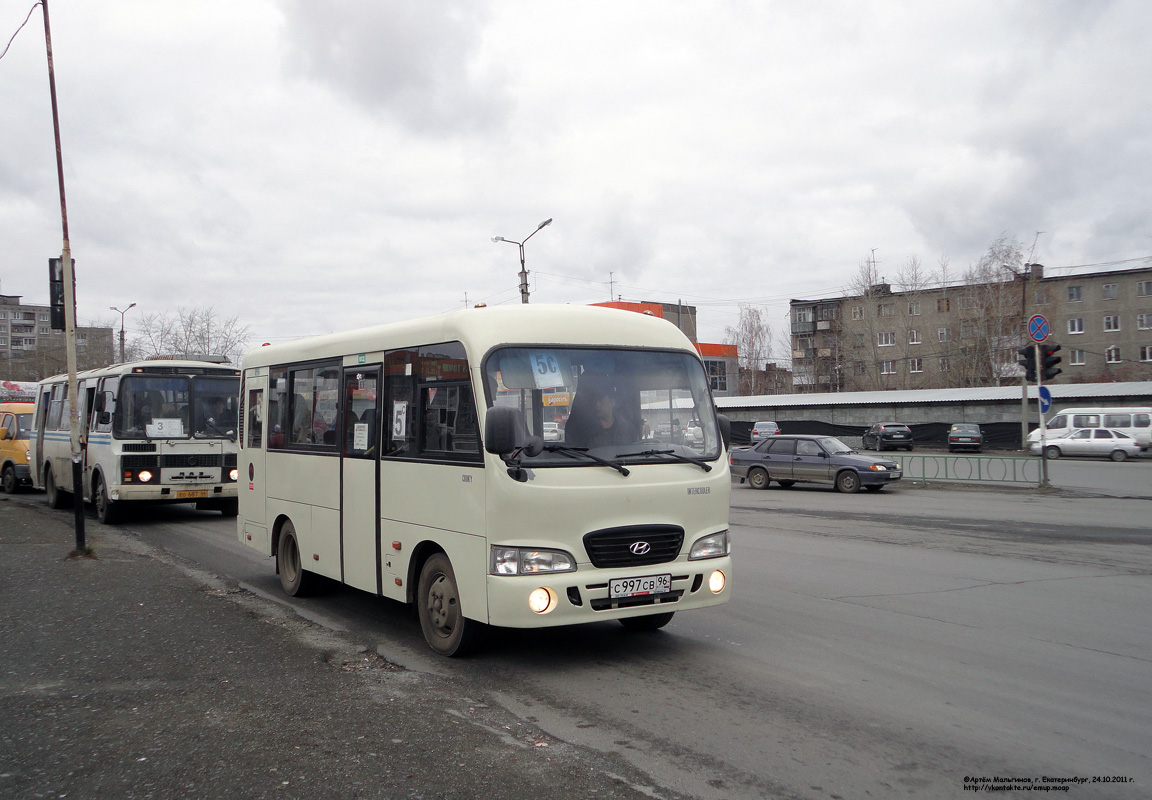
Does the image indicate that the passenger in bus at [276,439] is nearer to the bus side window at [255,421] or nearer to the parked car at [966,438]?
the bus side window at [255,421]

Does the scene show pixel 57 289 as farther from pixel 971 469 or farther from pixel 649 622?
pixel 971 469

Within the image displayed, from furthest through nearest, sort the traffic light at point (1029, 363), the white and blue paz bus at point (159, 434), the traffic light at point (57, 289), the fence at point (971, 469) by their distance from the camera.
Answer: the fence at point (971, 469)
the traffic light at point (1029, 363)
the white and blue paz bus at point (159, 434)
the traffic light at point (57, 289)

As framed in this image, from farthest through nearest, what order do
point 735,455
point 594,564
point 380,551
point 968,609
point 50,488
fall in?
point 735,455 → point 50,488 → point 968,609 → point 380,551 → point 594,564

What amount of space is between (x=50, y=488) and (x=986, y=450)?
40.1 meters

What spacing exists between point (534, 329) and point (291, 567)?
459 centimetres

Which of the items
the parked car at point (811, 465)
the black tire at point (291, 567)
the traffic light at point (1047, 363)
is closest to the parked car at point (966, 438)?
the parked car at point (811, 465)

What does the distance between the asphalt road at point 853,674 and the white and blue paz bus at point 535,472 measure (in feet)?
1.72

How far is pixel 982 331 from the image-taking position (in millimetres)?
62812

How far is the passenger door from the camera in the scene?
24.5 feet

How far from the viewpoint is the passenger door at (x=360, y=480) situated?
24.5 ft

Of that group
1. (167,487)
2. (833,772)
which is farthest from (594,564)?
(167,487)

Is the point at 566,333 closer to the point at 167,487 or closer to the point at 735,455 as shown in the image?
the point at 167,487

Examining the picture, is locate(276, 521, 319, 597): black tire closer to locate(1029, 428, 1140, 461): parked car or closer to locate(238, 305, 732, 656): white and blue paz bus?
locate(238, 305, 732, 656): white and blue paz bus

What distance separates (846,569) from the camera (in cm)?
1099
